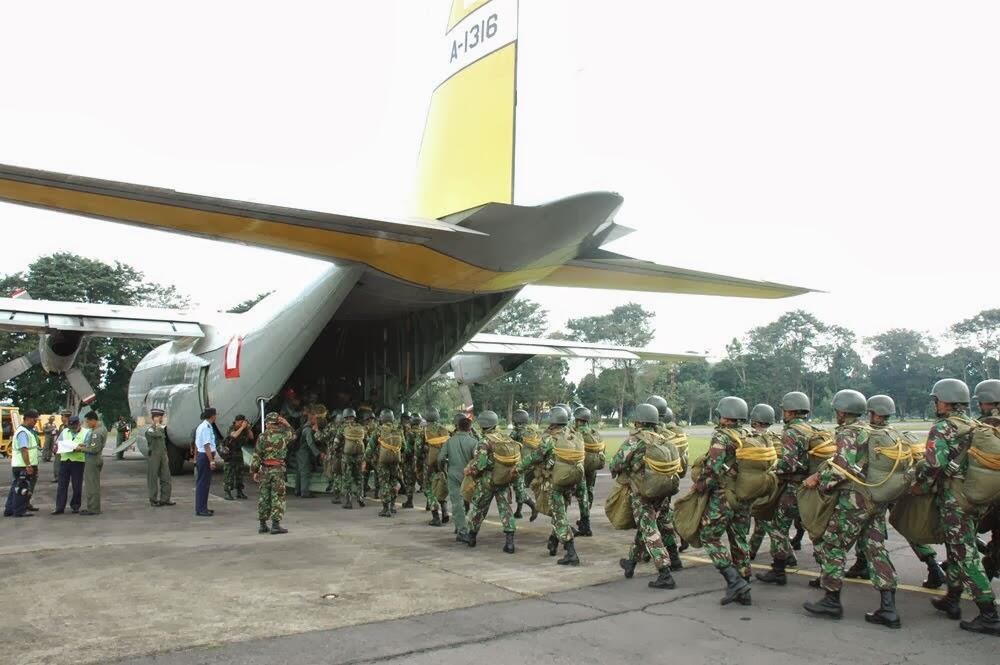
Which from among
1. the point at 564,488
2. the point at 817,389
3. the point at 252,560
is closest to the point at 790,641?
the point at 564,488

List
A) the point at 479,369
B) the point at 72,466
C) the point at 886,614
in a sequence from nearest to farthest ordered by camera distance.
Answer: the point at 886,614 → the point at 72,466 → the point at 479,369

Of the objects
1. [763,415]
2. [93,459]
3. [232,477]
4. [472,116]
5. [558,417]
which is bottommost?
[232,477]

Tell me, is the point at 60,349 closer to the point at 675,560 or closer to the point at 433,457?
the point at 433,457

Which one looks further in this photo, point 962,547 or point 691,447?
point 691,447

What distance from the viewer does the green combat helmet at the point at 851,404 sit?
18.4 feet

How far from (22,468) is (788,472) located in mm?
10401

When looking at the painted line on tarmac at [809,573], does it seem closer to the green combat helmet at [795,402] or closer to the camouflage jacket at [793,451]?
the camouflage jacket at [793,451]

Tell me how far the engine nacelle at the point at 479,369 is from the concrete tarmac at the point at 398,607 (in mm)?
9605

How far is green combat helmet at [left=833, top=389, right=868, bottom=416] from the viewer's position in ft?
18.4

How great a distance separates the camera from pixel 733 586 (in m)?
5.45

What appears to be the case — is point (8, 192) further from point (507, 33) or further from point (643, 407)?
point (643, 407)

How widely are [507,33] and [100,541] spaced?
7.87 m

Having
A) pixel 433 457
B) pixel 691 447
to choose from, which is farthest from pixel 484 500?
pixel 691 447

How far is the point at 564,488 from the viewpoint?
282 inches
